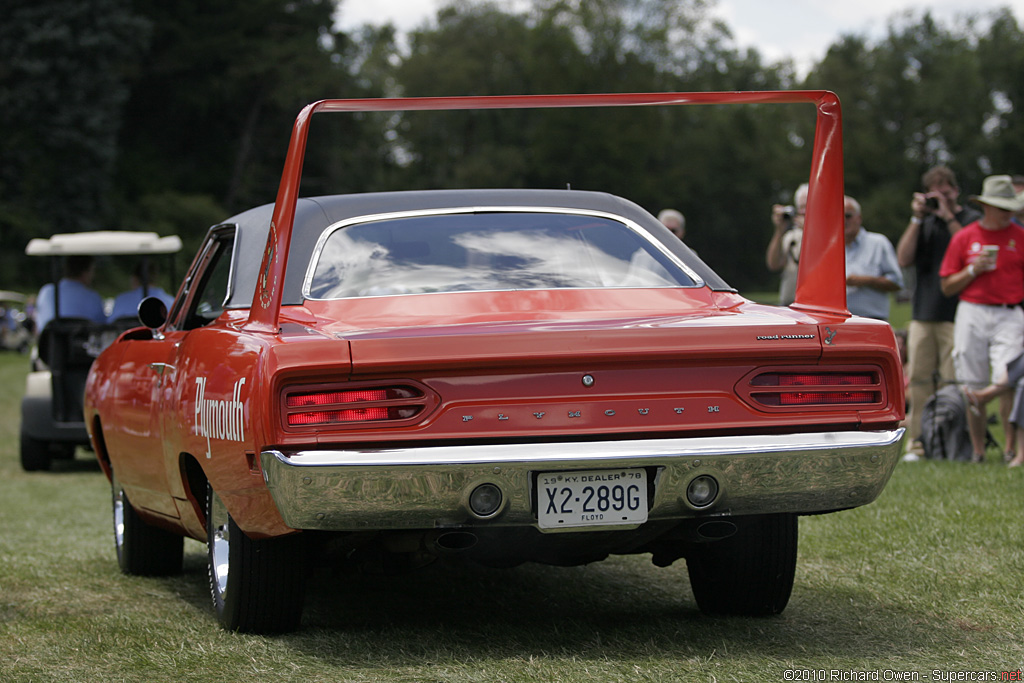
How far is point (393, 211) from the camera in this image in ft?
16.6

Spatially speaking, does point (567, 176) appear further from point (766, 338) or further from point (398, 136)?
point (766, 338)

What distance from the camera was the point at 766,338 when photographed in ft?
13.3

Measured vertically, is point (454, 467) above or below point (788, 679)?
above

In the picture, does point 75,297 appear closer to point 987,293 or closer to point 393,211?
point 987,293

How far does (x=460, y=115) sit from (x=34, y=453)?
6037 cm

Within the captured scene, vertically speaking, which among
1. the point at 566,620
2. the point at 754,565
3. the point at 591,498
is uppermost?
the point at 591,498

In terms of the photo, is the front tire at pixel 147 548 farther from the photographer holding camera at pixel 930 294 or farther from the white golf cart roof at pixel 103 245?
Result: the white golf cart roof at pixel 103 245

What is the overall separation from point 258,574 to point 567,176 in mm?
64324

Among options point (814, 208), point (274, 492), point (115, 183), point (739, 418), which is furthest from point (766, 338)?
point (115, 183)

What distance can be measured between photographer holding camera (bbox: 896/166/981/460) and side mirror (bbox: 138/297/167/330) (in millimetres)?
6125

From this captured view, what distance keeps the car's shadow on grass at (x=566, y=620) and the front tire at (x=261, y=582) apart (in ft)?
0.31

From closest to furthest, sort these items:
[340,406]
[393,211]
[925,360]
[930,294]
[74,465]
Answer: [340,406]
[393,211]
[930,294]
[925,360]
[74,465]

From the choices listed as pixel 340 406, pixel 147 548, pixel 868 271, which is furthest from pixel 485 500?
pixel 868 271

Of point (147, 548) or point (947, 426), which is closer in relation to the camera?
point (147, 548)
